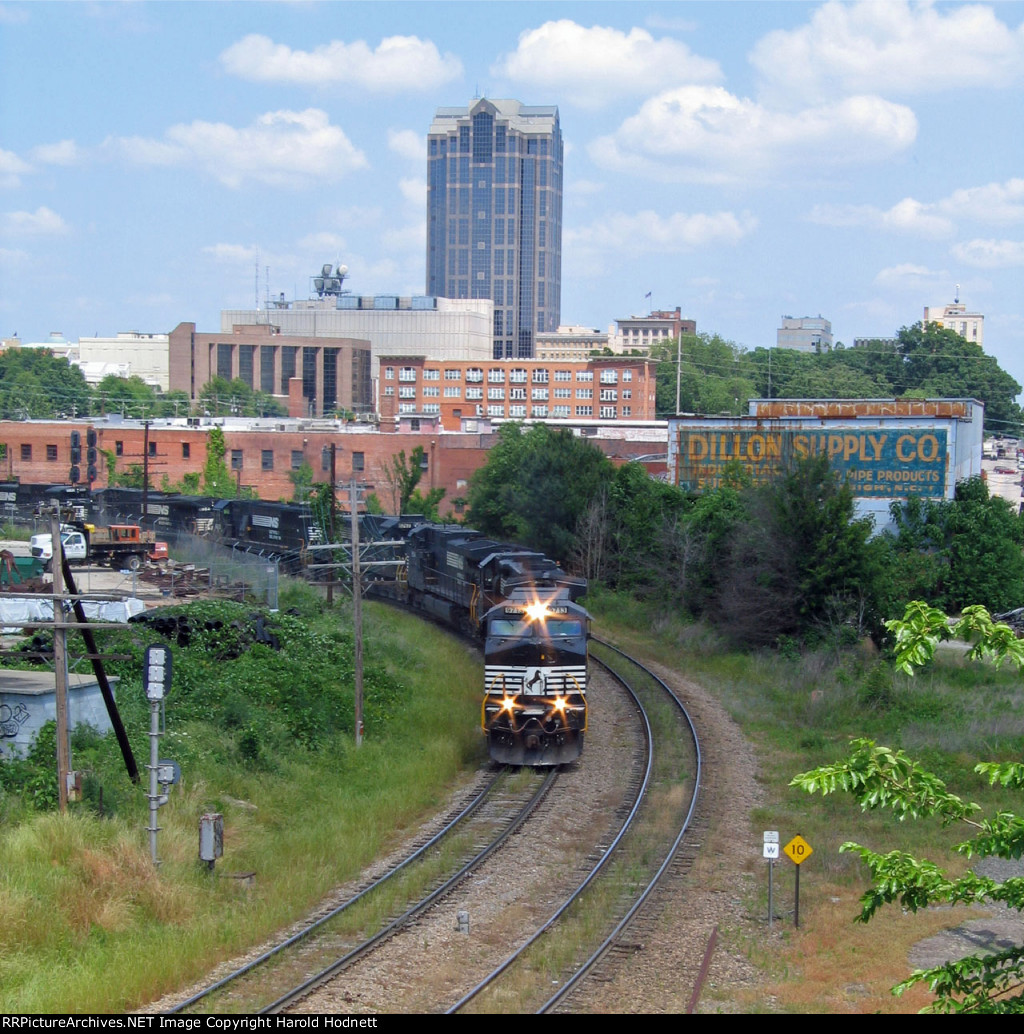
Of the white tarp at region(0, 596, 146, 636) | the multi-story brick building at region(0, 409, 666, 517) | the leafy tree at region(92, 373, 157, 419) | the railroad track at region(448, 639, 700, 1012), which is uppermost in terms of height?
the leafy tree at region(92, 373, 157, 419)

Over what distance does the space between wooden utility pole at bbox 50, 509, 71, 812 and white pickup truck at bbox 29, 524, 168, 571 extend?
28.1m

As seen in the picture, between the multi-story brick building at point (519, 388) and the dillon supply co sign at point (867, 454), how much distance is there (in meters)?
68.3

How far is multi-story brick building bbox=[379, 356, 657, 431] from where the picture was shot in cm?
11781

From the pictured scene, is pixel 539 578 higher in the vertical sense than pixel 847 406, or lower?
lower

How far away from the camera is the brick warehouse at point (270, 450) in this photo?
72.8m

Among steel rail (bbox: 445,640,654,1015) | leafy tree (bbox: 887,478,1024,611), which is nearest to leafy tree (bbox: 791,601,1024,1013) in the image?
steel rail (bbox: 445,640,654,1015)

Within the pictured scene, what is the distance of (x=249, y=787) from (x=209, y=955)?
21.5 feet

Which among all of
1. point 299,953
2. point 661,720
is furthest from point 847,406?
point 299,953

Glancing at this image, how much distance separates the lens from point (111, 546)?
45.6 m

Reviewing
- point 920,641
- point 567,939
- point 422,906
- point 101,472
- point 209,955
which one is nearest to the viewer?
point 920,641

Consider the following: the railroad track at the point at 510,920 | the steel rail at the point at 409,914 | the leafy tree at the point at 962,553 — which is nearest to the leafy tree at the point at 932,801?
the railroad track at the point at 510,920

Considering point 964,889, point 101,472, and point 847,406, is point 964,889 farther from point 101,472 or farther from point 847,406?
point 101,472

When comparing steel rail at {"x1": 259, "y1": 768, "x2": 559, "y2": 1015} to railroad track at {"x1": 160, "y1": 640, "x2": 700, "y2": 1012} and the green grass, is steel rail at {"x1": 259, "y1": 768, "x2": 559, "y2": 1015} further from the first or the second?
the green grass

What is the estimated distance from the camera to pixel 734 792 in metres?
21.8
